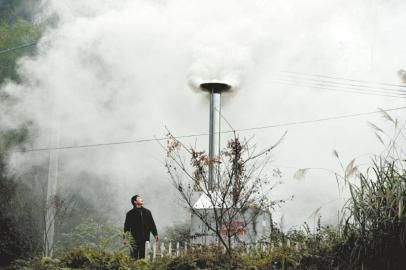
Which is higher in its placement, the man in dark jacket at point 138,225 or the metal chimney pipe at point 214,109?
the metal chimney pipe at point 214,109

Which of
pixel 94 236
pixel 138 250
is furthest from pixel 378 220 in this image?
pixel 94 236

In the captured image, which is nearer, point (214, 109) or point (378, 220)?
point (378, 220)

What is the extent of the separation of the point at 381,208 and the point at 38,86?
12.1m

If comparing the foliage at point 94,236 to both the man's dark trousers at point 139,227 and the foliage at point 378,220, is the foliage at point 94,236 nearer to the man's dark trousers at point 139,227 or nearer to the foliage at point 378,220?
the man's dark trousers at point 139,227

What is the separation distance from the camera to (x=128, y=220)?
766 cm

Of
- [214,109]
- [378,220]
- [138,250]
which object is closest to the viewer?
[378,220]

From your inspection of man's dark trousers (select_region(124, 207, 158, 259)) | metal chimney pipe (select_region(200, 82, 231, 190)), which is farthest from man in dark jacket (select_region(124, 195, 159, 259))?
metal chimney pipe (select_region(200, 82, 231, 190))

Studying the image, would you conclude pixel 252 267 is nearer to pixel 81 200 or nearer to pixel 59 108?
pixel 59 108

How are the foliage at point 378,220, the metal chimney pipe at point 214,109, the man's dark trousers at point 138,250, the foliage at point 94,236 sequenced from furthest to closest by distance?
the metal chimney pipe at point 214,109, the man's dark trousers at point 138,250, the foliage at point 94,236, the foliage at point 378,220

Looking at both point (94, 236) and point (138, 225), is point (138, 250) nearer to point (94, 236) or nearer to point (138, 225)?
point (138, 225)

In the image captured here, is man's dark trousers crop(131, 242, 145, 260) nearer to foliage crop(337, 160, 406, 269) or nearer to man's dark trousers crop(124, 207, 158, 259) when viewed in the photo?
man's dark trousers crop(124, 207, 158, 259)

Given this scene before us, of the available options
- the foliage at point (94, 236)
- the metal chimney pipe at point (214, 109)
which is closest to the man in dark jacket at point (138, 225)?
the foliage at point (94, 236)

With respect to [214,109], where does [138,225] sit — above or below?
below

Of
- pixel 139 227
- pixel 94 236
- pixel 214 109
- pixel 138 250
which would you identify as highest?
pixel 214 109
